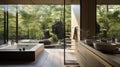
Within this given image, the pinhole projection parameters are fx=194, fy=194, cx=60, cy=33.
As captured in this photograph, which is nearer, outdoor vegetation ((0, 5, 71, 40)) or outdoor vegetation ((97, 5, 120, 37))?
outdoor vegetation ((97, 5, 120, 37))

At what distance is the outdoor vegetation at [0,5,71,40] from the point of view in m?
10.8

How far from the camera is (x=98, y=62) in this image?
2631 millimetres

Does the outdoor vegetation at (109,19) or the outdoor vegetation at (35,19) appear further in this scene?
the outdoor vegetation at (35,19)

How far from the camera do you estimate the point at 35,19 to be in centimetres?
1254

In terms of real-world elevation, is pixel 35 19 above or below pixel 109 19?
above

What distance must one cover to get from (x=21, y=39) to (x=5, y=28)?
55.6 inches

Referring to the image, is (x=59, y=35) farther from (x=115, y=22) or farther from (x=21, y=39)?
(x=115, y=22)

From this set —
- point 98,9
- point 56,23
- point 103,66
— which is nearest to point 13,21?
point 56,23

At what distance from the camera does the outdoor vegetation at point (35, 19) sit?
425 inches

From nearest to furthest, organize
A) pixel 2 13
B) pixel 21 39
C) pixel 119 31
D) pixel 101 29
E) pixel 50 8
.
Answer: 1. pixel 119 31
2. pixel 101 29
3. pixel 2 13
4. pixel 21 39
5. pixel 50 8

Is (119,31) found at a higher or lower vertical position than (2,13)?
lower

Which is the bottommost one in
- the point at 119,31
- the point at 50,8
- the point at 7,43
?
the point at 7,43

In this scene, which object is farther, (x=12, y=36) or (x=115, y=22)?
(x=12, y=36)

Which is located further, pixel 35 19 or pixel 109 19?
pixel 35 19
